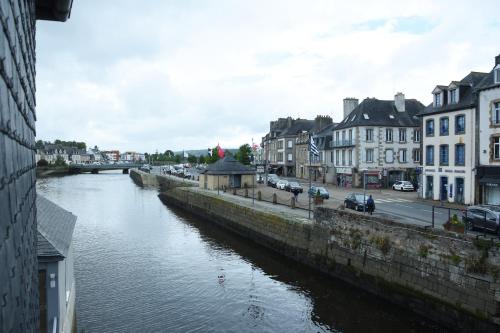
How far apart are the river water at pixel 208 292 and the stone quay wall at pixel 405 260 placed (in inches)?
26.9

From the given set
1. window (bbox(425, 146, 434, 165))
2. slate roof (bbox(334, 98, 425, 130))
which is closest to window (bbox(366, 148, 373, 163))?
slate roof (bbox(334, 98, 425, 130))

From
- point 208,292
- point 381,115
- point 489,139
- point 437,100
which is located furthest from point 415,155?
point 208,292

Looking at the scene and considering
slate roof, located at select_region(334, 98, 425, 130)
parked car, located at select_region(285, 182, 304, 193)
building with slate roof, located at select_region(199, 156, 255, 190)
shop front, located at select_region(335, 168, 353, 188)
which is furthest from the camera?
shop front, located at select_region(335, 168, 353, 188)

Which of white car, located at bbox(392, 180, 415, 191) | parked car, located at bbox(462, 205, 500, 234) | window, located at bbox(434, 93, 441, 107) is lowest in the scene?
white car, located at bbox(392, 180, 415, 191)

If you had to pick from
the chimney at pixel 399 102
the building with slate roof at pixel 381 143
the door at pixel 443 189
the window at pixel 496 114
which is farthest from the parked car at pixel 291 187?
the window at pixel 496 114

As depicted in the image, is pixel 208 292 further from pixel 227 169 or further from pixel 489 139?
pixel 227 169

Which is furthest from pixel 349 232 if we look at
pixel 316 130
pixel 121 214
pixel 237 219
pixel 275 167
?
pixel 275 167

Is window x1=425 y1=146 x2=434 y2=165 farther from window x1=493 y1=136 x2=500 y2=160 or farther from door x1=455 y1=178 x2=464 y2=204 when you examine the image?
window x1=493 y1=136 x2=500 y2=160

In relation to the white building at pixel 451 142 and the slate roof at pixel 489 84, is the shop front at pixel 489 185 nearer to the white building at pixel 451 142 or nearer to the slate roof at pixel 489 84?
the white building at pixel 451 142

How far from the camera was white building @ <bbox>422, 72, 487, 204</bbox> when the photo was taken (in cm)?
3275

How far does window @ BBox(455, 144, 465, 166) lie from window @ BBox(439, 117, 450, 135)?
1712mm

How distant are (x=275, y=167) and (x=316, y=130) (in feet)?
59.2

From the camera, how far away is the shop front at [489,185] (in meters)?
30.2

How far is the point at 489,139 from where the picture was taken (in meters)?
30.6
